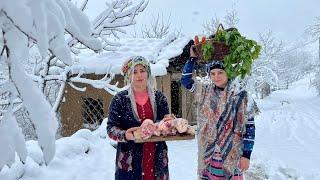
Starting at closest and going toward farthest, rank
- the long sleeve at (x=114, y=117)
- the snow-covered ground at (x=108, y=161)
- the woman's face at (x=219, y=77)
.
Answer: the long sleeve at (x=114, y=117) → the woman's face at (x=219, y=77) → the snow-covered ground at (x=108, y=161)

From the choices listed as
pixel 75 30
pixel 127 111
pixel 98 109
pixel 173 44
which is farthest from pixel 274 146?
pixel 75 30

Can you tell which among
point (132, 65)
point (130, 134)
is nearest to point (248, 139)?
point (130, 134)

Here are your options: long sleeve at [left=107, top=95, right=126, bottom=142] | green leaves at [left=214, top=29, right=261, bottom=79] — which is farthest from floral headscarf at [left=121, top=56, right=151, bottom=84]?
green leaves at [left=214, top=29, right=261, bottom=79]

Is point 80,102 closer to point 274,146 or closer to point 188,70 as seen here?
point 274,146

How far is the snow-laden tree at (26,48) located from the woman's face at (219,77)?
7.01ft

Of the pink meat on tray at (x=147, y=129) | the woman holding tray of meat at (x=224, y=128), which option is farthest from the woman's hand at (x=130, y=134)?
the woman holding tray of meat at (x=224, y=128)

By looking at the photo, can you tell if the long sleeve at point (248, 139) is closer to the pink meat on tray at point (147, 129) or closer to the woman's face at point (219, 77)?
the woman's face at point (219, 77)

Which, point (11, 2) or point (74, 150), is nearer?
point (11, 2)

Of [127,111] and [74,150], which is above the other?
[127,111]

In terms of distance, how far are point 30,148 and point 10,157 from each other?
11.2 ft

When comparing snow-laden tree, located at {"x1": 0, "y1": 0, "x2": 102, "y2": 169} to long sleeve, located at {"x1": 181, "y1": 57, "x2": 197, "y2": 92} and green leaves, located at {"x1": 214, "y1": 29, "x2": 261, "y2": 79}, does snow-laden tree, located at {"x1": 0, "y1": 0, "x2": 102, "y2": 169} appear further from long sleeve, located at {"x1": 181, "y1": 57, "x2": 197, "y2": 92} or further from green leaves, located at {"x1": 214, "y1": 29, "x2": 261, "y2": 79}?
long sleeve, located at {"x1": 181, "y1": 57, "x2": 197, "y2": 92}

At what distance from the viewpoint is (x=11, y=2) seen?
139cm

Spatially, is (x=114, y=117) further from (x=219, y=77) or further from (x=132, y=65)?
(x=219, y=77)

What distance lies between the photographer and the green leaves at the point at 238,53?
3.52m
